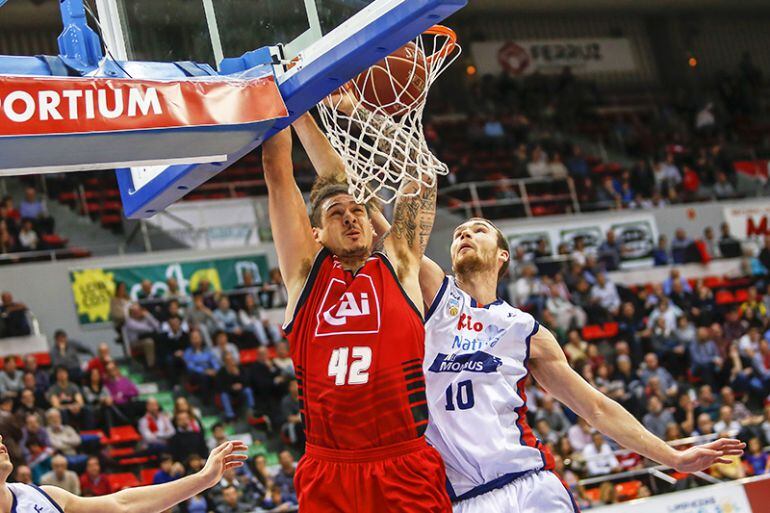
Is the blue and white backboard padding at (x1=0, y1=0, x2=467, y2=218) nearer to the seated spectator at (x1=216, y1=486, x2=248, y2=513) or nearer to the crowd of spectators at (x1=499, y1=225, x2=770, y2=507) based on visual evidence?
the seated spectator at (x1=216, y1=486, x2=248, y2=513)

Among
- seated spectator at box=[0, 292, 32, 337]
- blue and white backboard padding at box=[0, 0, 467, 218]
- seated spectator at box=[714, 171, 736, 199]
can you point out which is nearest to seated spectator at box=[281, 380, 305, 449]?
seated spectator at box=[0, 292, 32, 337]

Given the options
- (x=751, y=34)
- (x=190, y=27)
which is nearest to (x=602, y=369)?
(x=190, y=27)

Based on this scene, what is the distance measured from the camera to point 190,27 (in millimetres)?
4402

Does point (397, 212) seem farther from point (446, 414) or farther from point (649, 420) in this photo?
point (649, 420)

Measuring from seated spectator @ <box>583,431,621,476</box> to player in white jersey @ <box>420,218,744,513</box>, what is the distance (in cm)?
563

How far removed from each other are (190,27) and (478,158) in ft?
51.6

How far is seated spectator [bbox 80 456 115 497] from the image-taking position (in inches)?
397

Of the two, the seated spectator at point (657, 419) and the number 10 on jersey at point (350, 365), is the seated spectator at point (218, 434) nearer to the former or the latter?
the seated spectator at point (657, 419)

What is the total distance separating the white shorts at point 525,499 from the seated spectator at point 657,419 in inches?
324

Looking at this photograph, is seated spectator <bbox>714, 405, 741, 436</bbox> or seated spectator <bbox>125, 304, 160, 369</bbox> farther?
seated spectator <bbox>125, 304, 160, 369</bbox>

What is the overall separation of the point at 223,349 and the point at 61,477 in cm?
313

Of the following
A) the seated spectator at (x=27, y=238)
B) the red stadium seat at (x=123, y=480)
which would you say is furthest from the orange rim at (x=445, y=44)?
the seated spectator at (x=27, y=238)

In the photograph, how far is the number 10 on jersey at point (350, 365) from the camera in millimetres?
4023

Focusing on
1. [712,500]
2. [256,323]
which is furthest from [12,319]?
[712,500]
